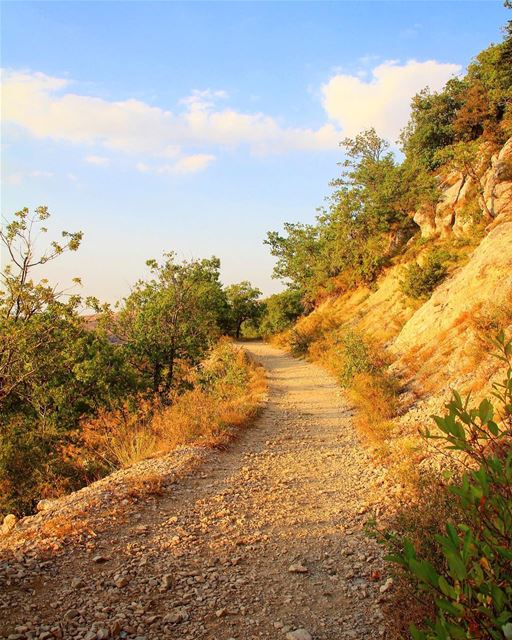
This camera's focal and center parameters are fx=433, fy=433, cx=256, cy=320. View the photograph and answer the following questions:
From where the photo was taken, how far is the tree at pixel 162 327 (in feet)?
40.4

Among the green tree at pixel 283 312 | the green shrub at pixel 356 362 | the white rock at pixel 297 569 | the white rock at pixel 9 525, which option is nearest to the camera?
the white rock at pixel 297 569

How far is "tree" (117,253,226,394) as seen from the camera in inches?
485

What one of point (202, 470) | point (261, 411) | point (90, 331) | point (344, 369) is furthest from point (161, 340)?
point (202, 470)

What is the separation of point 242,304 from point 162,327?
25260 millimetres

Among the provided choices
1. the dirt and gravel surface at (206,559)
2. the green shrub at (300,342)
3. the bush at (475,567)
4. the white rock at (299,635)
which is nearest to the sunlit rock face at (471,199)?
the green shrub at (300,342)

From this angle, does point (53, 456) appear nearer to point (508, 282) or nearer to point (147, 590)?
point (147, 590)

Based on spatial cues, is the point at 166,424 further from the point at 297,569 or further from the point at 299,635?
the point at 299,635

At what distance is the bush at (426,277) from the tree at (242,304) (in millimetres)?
22243

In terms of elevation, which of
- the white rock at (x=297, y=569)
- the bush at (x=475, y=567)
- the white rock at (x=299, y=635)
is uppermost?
the bush at (x=475, y=567)

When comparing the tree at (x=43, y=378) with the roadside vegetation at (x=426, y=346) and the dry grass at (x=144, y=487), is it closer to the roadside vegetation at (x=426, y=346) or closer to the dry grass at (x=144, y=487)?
the dry grass at (x=144, y=487)

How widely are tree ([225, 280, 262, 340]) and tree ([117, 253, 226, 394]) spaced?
23.8 m

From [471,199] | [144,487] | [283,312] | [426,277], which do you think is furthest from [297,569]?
[283,312]

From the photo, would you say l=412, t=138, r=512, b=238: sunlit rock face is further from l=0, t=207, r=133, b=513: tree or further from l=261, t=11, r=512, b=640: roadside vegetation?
l=0, t=207, r=133, b=513: tree

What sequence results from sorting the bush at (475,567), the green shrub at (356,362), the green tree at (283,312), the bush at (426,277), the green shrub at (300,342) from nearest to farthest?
1. the bush at (475,567)
2. the green shrub at (356,362)
3. the bush at (426,277)
4. the green shrub at (300,342)
5. the green tree at (283,312)
